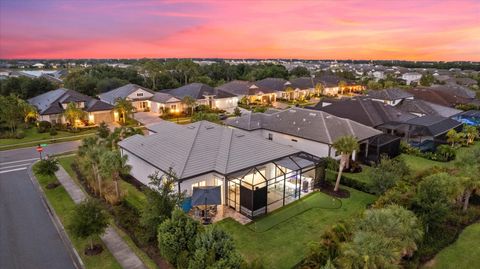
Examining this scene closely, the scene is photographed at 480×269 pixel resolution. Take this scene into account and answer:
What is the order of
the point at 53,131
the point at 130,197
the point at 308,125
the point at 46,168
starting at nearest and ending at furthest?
the point at 130,197, the point at 46,168, the point at 308,125, the point at 53,131

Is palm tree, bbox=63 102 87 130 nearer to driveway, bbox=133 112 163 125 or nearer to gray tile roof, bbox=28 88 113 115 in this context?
gray tile roof, bbox=28 88 113 115

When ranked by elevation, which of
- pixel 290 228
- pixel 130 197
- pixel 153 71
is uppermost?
pixel 153 71

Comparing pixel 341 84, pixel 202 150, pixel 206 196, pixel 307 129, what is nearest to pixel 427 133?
pixel 307 129

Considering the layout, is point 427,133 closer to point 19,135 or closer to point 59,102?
point 19,135

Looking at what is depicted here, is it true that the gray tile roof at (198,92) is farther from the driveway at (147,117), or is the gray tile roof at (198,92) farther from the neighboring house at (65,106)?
the neighboring house at (65,106)

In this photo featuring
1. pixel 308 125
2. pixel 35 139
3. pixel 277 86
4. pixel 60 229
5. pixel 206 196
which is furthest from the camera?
pixel 277 86

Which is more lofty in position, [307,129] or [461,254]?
[307,129]

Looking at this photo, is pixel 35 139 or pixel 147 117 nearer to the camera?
pixel 35 139

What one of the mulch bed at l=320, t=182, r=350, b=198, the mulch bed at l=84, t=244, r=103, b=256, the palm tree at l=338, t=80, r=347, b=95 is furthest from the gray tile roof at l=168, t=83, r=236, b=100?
the mulch bed at l=84, t=244, r=103, b=256
